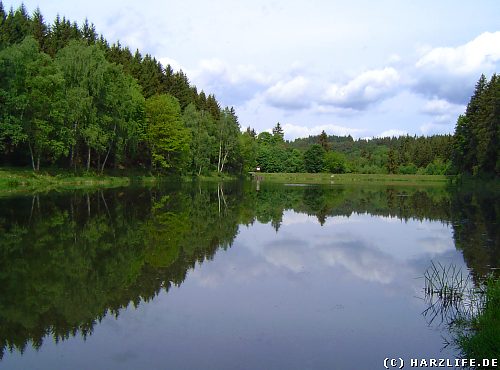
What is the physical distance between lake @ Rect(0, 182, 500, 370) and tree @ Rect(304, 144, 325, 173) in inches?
4802

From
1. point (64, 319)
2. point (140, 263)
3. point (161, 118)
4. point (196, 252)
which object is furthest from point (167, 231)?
point (161, 118)

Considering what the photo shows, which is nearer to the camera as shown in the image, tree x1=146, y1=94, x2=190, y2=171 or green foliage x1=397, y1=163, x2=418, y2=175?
tree x1=146, y1=94, x2=190, y2=171

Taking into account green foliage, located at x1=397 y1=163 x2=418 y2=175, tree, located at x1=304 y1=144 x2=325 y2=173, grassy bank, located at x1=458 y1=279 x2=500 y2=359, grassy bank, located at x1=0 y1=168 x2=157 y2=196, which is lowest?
grassy bank, located at x1=458 y1=279 x2=500 y2=359

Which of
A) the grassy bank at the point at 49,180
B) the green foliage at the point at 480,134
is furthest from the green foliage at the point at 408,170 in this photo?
the grassy bank at the point at 49,180

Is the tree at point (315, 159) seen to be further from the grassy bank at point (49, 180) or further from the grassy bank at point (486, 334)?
the grassy bank at point (486, 334)

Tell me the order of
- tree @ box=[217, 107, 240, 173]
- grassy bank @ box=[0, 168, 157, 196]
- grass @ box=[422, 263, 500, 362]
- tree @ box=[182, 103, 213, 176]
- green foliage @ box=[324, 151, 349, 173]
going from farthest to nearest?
green foliage @ box=[324, 151, 349, 173], tree @ box=[217, 107, 240, 173], tree @ box=[182, 103, 213, 176], grassy bank @ box=[0, 168, 157, 196], grass @ box=[422, 263, 500, 362]

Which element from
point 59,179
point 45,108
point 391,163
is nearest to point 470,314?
point 45,108

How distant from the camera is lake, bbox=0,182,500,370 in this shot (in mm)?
7980

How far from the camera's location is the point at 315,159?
5709 inches

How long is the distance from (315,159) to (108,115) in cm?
9684

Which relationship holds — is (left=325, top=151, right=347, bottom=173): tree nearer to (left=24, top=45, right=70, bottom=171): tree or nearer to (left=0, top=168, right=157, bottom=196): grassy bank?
(left=0, top=168, right=157, bottom=196): grassy bank

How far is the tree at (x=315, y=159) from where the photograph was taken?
144625mm

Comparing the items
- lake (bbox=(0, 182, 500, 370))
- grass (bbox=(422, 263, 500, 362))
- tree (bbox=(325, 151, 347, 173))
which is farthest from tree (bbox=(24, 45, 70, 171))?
tree (bbox=(325, 151, 347, 173))

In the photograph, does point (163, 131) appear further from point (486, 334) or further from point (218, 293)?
point (486, 334)
